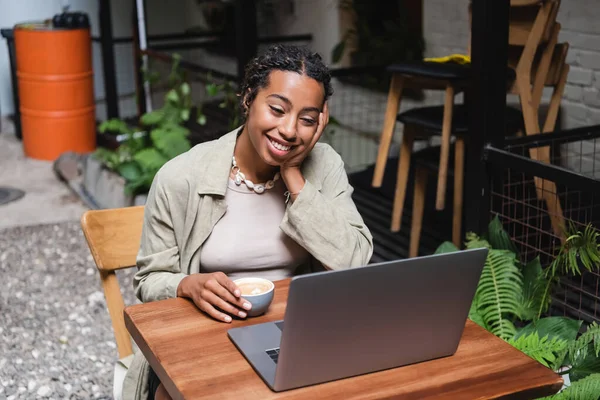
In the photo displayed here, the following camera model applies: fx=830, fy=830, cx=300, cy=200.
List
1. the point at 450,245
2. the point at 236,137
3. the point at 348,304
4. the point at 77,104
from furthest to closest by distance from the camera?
the point at 77,104, the point at 450,245, the point at 236,137, the point at 348,304

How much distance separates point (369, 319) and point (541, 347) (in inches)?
48.3

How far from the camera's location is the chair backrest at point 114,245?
2.08m

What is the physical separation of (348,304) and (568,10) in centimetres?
328

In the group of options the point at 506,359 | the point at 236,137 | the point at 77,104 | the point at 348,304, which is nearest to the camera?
the point at 348,304

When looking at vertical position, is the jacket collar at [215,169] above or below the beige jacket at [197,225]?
above

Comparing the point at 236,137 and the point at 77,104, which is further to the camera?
the point at 77,104

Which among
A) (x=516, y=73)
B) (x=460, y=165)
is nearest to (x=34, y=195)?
(x=460, y=165)

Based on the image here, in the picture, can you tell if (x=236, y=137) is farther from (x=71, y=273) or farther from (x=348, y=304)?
(x=71, y=273)

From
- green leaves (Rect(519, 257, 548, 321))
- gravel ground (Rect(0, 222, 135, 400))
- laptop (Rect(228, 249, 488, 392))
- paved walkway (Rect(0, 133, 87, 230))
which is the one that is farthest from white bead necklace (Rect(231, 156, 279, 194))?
paved walkway (Rect(0, 133, 87, 230))

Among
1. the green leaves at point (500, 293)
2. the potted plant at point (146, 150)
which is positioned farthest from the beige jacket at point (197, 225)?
the potted plant at point (146, 150)

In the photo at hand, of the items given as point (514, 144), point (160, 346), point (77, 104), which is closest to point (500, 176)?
point (514, 144)

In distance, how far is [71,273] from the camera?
4238 millimetres

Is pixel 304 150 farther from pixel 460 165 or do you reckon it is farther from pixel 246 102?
pixel 460 165

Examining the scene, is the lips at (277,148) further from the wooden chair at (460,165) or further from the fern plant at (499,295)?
the wooden chair at (460,165)
